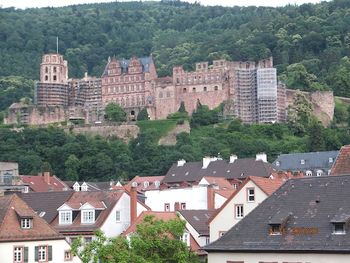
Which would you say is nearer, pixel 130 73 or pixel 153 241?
pixel 153 241

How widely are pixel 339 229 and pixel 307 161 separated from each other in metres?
80.3

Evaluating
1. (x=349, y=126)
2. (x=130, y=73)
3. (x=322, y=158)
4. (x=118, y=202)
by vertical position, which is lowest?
(x=118, y=202)

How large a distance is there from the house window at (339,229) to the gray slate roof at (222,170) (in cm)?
6732

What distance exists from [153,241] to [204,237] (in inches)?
572

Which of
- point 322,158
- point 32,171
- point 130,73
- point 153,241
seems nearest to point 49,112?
point 130,73

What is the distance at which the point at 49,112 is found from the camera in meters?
191

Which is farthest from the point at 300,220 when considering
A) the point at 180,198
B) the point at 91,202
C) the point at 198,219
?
the point at 180,198

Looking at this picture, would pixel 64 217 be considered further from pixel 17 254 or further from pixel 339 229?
pixel 339 229

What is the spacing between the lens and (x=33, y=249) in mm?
54156

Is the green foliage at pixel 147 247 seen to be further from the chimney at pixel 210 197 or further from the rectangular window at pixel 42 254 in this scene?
the chimney at pixel 210 197

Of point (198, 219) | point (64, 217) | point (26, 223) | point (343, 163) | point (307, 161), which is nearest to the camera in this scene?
point (343, 163)

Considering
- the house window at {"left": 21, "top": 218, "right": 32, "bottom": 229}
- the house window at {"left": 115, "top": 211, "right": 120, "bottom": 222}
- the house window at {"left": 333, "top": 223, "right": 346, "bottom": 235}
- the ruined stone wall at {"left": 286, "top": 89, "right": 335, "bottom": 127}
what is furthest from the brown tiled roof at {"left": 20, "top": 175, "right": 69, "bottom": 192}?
the ruined stone wall at {"left": 286, "top": 89, "right": 335, "bottom": 127}

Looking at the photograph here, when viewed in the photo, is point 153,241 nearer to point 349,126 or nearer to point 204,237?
point 204,237

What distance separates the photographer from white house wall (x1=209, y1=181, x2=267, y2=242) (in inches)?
2076
